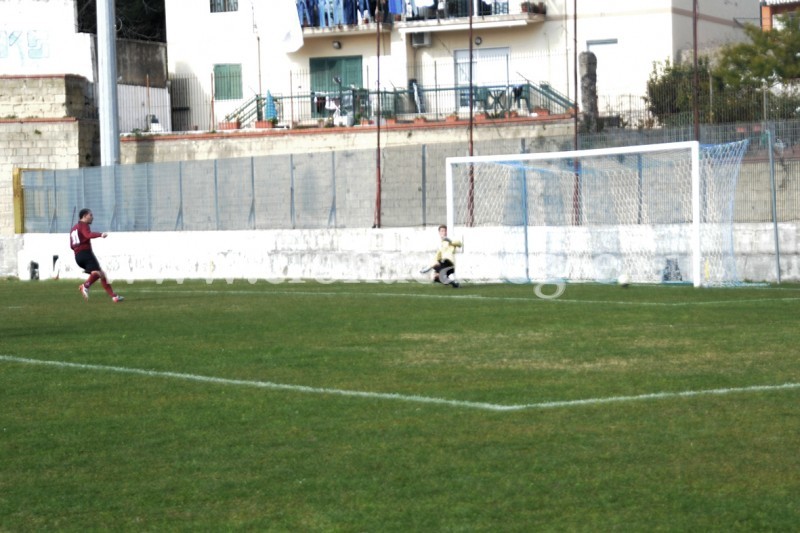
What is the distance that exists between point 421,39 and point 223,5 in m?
8.22

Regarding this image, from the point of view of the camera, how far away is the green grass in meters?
7.29

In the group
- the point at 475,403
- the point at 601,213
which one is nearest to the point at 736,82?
the point at 601,213

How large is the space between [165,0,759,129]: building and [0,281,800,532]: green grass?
26.6m

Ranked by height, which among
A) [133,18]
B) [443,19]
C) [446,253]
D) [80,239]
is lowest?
[446,253]

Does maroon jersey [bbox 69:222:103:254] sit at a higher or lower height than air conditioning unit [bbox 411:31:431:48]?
lower

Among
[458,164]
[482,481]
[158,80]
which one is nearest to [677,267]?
[458,164]

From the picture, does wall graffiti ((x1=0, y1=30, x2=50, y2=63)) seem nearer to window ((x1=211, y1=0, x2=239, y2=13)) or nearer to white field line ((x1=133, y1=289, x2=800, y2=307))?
window ((x1=211, y1=0, x2=239, y2=13))

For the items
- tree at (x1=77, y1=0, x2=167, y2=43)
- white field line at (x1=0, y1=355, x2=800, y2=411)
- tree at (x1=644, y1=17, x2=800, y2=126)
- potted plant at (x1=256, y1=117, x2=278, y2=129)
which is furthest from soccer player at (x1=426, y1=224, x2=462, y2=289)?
tree at (x1=77, y1=0, x2=167, y2=43)

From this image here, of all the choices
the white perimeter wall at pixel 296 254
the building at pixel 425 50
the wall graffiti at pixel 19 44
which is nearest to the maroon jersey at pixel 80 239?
the white perimeter wall at pixel 296 254

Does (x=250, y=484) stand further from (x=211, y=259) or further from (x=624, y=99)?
(x=624, y=99)

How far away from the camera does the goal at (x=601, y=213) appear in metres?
25.0

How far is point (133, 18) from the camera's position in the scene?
191ft

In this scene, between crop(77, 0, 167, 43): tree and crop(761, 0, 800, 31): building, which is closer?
crop(761, 0, 800, 31): building

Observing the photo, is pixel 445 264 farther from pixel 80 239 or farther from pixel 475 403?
pixel 475 403
